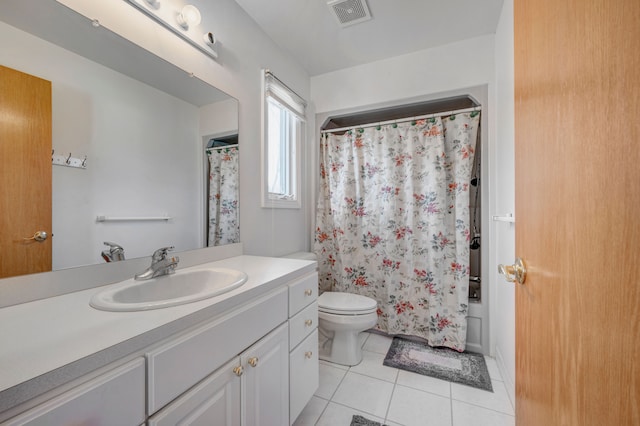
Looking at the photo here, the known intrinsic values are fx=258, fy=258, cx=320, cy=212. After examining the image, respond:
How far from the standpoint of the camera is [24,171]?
2.67ft

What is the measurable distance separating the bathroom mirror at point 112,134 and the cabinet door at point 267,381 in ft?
2.15

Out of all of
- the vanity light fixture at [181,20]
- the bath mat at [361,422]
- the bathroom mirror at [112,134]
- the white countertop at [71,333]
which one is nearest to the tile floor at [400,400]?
the bath mat at [361,422]

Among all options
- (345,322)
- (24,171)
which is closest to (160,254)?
(24,171)

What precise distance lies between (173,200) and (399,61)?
2.04m

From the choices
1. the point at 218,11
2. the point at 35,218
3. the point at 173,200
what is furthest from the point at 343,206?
the point at 35,218

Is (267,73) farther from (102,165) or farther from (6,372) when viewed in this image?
(6,372)

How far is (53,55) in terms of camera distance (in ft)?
2.87

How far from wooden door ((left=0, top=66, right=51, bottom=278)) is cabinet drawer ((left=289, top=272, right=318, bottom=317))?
869 millimetres

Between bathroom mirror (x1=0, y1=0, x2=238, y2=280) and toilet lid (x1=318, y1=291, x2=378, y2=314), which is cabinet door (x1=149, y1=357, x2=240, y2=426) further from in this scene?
toilet lid (x1=318, y1=291, x2=378, y2=314)

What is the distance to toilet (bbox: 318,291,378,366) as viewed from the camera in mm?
1773

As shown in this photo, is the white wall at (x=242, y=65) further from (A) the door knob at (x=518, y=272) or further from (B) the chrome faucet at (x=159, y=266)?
(A) the door knob at (x=518, y=272)

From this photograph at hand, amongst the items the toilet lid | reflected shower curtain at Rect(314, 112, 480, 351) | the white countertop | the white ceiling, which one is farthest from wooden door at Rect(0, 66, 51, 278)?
reflected shower curtain at Rect(314, 112, 480, 351)

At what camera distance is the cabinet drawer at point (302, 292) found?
46.5 inches

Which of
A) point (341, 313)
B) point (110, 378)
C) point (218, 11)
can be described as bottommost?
point (341, 313)
